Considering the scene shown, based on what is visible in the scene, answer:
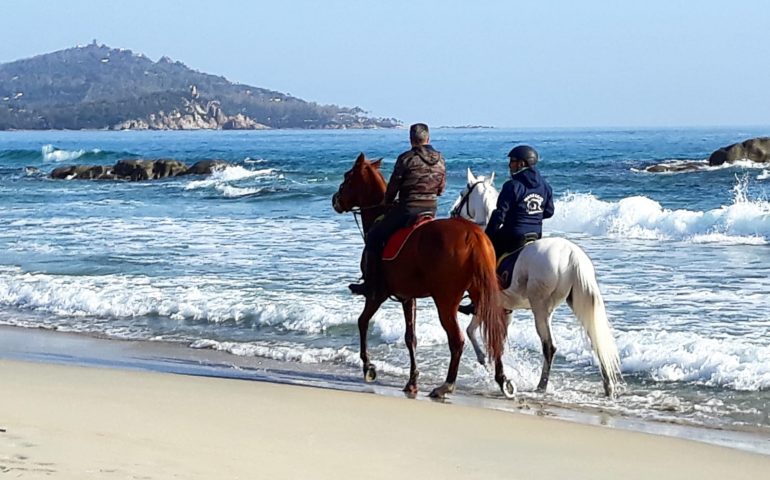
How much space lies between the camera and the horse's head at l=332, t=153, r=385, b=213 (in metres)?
9.98

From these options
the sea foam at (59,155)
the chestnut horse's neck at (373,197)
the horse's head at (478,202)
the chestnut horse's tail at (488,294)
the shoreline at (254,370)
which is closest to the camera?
the shoreline at (254,370)

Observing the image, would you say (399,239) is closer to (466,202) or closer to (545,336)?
(466,202)

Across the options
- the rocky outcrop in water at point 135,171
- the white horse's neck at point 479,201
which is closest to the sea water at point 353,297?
the white horse's neck at point 479,201

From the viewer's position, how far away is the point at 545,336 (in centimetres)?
945

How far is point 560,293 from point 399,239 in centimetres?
145

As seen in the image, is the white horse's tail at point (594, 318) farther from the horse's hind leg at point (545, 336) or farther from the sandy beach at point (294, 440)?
the sandy beach at point (294, 440)

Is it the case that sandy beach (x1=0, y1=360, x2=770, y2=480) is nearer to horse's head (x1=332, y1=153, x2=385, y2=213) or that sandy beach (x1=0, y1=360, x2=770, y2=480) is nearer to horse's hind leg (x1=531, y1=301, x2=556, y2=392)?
horse's hind leg (x1=531, y1=301, x2=556, y2=392)

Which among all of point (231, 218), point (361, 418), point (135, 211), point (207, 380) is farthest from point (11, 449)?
point (135, 211)

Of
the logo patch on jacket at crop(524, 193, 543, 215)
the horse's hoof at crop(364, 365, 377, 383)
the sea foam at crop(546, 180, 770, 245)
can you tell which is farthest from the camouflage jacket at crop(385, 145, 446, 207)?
the sea foam at crop(546, 180, 770, 245)

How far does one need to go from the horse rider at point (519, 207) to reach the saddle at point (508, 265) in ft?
0.04

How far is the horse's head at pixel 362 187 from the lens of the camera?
998 cm

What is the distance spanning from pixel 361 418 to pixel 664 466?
2185 mm

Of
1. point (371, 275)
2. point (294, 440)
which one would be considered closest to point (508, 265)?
point (371, 275)

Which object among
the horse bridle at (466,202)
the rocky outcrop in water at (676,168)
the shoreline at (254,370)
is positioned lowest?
the shoreline at (254,370)
